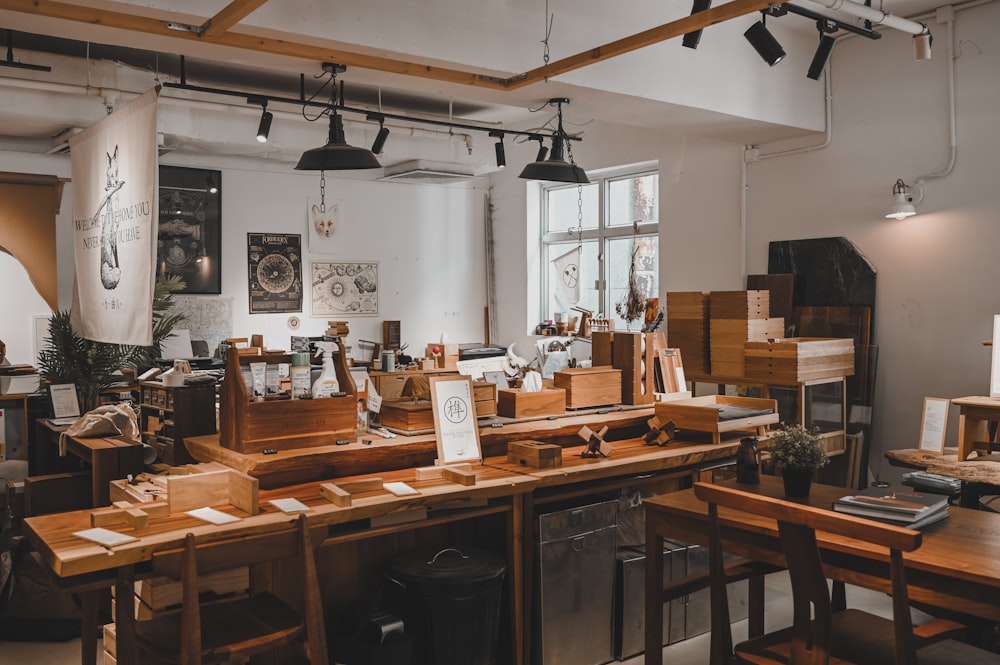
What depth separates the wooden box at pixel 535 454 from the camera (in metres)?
3.88

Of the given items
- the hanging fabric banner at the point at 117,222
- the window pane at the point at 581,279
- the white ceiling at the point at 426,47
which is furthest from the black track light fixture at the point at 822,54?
the window pane at the point at 581,279

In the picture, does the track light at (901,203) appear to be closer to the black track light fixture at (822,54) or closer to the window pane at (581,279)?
the black track light fixture at (822,54)

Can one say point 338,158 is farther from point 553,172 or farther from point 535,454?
point 535,454

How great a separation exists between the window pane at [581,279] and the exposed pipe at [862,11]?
4333mm

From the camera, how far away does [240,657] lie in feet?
9.04

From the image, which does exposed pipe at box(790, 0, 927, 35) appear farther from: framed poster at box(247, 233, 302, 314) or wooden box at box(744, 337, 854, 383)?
framed poster at box(247, 233, 302, 314)

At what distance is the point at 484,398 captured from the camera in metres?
4.30

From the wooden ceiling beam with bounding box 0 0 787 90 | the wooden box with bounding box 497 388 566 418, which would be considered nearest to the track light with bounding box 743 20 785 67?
the wooden ceiling beam with bounding box 0 0 787 90

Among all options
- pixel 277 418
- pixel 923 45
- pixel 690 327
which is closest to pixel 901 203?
pixel 923 45

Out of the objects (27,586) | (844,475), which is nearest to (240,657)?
(27,586)

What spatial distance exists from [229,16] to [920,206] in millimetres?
4817

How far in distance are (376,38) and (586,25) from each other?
1396mm

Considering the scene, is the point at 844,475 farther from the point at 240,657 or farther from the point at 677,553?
the point at 240,657

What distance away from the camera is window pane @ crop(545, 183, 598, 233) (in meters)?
9.18
